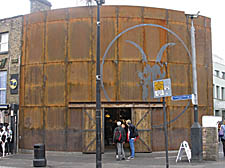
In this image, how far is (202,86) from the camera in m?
18.7

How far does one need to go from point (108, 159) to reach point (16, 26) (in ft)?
33.9

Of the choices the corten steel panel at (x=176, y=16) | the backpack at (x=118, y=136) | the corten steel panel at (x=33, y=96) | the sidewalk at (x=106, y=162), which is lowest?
the sidewalk at (x=106, y=162)

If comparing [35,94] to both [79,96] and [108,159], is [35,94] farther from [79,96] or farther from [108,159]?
[108,159]

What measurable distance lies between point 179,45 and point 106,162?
26.8ft

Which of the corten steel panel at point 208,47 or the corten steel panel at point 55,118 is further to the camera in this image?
the corten steel panel at point 208,47

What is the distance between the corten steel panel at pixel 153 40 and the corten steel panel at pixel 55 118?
18.8 ft

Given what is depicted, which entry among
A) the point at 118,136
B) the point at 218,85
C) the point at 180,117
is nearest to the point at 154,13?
the point at 180,117

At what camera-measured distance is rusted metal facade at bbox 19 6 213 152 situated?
56.1ft

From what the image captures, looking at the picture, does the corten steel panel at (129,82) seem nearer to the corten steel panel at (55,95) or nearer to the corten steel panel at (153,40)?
the corten steel panel at (153,40)

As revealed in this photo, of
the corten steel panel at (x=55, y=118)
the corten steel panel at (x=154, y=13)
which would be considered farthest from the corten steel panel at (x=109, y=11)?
the corten steel panel at (x=55, y=118)

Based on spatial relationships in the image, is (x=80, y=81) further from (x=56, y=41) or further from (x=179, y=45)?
(x=179, y=45)

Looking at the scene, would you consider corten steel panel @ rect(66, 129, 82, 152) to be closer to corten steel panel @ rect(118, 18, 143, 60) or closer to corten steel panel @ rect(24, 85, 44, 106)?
corten steel panel @ rect(24, 85, 44, 106)

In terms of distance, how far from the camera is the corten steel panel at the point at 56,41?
17781mm

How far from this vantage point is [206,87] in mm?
18875
